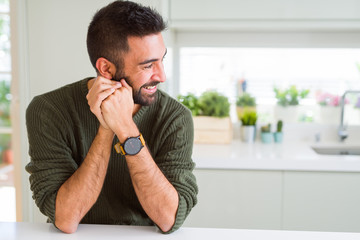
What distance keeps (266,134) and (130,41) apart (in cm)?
154

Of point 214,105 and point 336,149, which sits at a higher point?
point 214,105

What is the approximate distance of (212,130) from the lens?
8.07 feet

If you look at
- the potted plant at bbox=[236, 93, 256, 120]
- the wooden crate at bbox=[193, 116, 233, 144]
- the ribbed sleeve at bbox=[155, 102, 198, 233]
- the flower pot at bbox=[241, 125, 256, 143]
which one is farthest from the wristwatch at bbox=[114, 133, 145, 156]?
the potted plant at bbox=[236, 93, 256, 120]

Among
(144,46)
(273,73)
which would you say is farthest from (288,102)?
(144,46)

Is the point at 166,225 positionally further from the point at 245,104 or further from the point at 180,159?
the point at 245,104

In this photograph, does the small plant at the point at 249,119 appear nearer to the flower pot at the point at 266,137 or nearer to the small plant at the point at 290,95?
the flower pot at the point at 266,137

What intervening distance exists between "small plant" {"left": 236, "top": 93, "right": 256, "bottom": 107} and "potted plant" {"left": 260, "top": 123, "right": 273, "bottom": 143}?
0.23 metres

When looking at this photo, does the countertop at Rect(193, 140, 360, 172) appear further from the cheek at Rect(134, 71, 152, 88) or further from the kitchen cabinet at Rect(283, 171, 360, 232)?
the cheek at Rect(134, 71, 152, 88)

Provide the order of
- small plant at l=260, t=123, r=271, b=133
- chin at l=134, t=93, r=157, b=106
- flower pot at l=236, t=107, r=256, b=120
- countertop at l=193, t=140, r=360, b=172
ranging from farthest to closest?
flower pot at l=236, t=107, r=256, b=120 → small plant at l=260, t=123, r=271, b=133 → countertop at l=193, t=140, r=360, b=172 → chin at l=134, t=93, r=157, b=106

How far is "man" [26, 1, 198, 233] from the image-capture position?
1158 millimetres

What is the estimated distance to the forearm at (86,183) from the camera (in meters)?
1.15

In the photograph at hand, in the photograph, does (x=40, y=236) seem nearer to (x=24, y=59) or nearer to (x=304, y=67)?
(x=24, y=59)

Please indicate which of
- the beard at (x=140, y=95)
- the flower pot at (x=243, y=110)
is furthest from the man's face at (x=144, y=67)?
the flower pot at (x=243, y=110)

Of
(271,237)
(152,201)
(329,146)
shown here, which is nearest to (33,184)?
(152,201)
